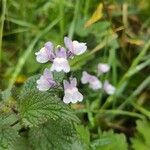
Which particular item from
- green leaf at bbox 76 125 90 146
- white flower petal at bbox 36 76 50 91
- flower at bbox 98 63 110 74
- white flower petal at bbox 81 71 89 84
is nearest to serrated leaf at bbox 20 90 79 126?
white flower petal at bbox 36 76 50 91

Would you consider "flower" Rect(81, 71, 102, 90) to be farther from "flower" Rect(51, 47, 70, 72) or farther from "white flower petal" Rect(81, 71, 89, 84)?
"flower" Rect(51, 47, 70, 72)

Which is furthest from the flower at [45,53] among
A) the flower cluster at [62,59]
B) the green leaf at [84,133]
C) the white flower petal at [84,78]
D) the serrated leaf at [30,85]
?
the white flower petal at [84,78]

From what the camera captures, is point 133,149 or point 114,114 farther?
point 114,114

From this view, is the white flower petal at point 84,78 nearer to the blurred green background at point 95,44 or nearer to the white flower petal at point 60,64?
the blurred green background at point 95,44

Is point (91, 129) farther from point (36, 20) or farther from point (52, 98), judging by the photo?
point (52, 98)

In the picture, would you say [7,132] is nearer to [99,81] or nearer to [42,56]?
[42,56]

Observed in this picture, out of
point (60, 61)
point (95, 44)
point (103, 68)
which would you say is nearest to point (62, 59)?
point (60, 61)

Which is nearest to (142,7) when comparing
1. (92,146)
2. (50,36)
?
(50,36)

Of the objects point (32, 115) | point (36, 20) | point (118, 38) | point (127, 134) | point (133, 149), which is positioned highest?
point (36, 20)
